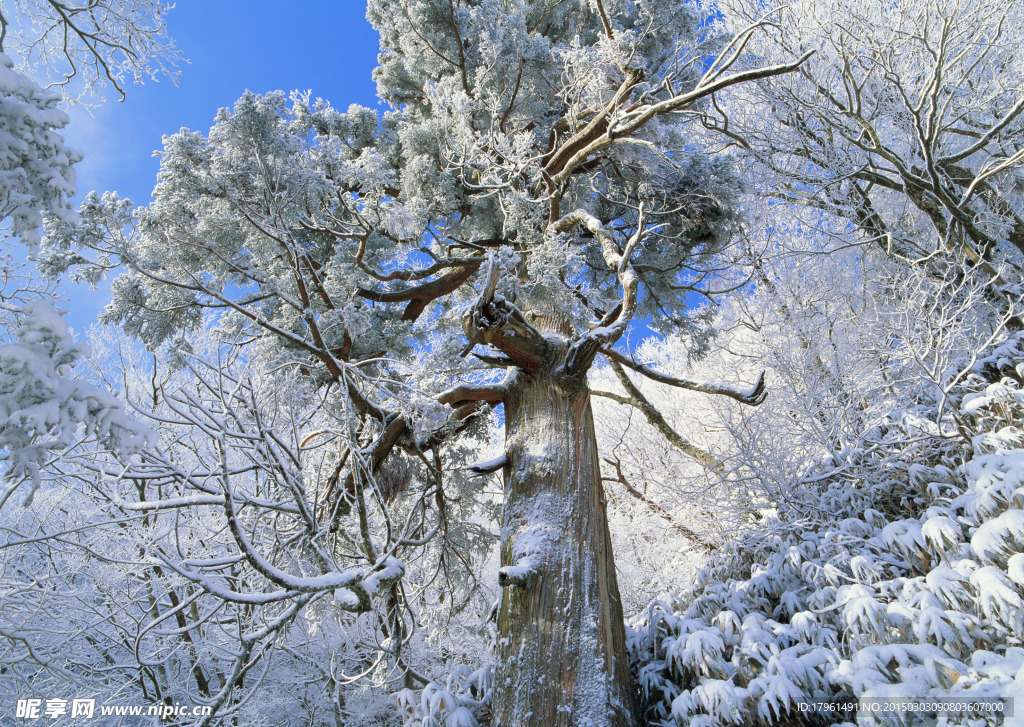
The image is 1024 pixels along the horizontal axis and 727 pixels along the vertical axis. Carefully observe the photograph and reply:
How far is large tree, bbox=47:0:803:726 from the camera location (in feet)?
9.13

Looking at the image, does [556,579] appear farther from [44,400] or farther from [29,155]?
[29,155]

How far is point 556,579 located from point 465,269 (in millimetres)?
3810

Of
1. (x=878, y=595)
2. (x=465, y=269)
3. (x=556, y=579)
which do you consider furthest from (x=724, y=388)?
(x=465, y=269)

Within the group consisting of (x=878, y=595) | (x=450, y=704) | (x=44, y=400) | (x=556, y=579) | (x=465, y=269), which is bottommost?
(x=450, y=704)

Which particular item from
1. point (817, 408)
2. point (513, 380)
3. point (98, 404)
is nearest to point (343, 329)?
point (513, 380)

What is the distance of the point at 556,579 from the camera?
9.20 ft

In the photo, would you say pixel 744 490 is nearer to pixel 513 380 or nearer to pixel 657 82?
pixel 513 380

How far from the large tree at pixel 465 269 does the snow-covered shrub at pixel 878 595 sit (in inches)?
22.9

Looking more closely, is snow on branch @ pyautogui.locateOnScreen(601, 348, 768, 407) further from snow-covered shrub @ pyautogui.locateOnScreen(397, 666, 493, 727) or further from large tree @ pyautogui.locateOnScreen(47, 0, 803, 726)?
snow-covered shrub @ pyautogui.locateOnScreen(397, 666, 493, 727)

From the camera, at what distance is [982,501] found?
2781 mm

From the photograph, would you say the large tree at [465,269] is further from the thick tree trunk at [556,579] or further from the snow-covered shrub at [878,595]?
the snow-covered shrub at [878,595]

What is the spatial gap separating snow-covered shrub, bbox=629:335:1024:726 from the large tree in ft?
1.91

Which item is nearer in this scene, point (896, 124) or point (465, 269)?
point (465, 269)

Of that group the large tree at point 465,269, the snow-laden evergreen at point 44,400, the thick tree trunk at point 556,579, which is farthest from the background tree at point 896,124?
the snow-laden evergreen at point 44,400
